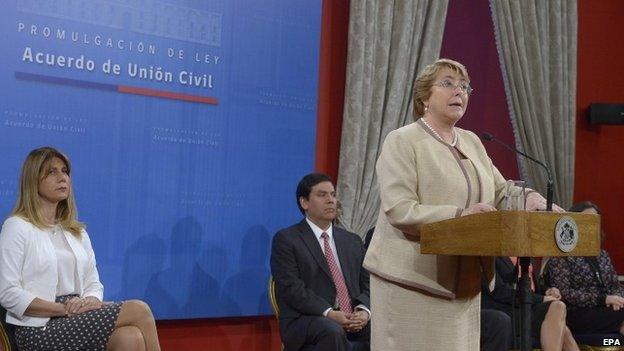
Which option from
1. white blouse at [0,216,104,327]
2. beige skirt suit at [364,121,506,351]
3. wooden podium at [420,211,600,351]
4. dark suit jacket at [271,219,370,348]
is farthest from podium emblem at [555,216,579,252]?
white blouse at [0,216,104,327]

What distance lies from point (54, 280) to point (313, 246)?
1.40 m

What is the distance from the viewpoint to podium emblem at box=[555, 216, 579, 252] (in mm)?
2420

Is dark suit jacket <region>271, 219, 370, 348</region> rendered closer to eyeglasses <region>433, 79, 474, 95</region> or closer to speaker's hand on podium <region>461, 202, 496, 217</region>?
eyeglasses <region>433, 79, 474, 95</region>

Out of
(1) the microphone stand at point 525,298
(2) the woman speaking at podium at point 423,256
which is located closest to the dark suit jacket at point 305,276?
(2) the woman speaking at podium at point 423,256

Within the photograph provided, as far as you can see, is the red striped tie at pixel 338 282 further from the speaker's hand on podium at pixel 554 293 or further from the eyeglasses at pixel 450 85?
the eyeglasses at pixel 450 85

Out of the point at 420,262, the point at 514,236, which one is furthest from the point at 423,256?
the point at 514,236

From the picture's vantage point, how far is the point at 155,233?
4734mm

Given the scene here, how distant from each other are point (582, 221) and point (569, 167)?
4203 millimetres

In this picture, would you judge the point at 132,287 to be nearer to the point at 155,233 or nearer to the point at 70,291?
the point at 155,233

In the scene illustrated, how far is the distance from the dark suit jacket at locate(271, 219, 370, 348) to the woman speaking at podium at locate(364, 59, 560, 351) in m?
1.78

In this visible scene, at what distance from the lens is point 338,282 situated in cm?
477

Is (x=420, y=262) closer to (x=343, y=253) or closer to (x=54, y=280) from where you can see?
(x=54, y=280)

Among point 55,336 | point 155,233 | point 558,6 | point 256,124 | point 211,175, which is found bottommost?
point 55,336

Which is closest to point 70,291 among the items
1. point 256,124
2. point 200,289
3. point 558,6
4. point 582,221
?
point 200,289
